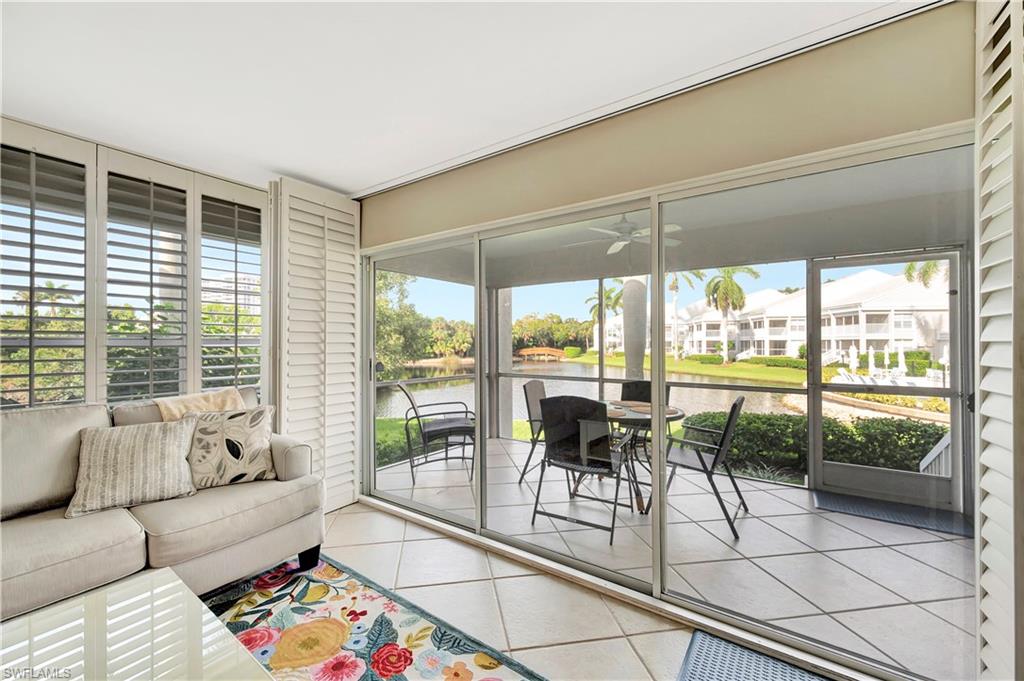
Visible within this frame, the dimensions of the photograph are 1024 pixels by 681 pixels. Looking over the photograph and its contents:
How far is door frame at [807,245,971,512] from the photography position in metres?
1.53

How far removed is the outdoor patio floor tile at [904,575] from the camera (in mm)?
1578

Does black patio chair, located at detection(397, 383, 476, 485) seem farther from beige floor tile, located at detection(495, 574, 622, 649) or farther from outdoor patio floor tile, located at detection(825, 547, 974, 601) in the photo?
outdoor patio floor tile, located at detection(825, 547, 974, 601)

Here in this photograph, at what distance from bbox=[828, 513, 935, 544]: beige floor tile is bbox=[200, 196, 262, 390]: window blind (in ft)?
11.8

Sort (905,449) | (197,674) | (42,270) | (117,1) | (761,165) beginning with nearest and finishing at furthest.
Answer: (197,674), (117,1), (905,449), (761,165), (42,270)

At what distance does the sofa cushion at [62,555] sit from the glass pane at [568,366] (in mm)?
1794

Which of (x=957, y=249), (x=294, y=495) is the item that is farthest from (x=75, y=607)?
(x=957, y=249)

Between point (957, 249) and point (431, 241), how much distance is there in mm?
2676

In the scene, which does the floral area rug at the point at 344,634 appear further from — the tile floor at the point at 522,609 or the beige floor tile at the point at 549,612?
the beige floor tile at the point at 549,612

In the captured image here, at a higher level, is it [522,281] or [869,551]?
[522,281]

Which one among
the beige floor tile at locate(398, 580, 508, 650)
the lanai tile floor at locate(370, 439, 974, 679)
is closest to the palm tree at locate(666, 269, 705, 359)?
the lanai tile floor at locate(370, 439, 974, 679)

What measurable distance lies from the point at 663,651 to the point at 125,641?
6.35 ft

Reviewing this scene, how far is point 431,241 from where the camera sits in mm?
3051

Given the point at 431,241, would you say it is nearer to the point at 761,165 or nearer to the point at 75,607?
the point at 761,165

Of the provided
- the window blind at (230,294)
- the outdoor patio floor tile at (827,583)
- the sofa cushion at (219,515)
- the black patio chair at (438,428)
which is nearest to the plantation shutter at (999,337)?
the outdoor patio floor tile at (827,583)
